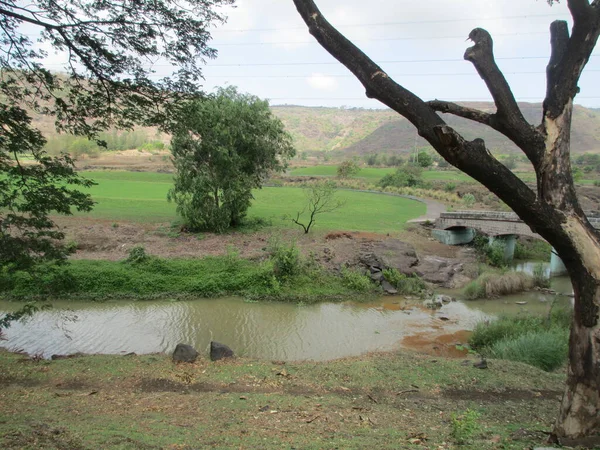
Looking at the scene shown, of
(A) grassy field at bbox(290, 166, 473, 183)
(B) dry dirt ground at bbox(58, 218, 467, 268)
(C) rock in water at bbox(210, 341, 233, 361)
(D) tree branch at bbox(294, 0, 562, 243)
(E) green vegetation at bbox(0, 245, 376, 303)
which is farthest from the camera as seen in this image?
(A) grassy field at bbox(290, 166, 473, 183)

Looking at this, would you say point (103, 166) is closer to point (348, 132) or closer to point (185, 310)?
point (185, 310)

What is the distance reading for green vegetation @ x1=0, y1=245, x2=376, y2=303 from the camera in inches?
746

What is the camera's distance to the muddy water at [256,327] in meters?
14.1

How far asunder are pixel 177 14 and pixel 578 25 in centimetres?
700

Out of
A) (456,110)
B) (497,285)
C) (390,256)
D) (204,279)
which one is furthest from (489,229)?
(456,110)

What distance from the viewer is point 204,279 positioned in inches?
787

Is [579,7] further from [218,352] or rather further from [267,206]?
[267,206]

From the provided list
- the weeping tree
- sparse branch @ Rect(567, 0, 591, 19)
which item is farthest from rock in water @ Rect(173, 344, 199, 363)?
sparse branch @ Rect(567, 0, 591, 19)

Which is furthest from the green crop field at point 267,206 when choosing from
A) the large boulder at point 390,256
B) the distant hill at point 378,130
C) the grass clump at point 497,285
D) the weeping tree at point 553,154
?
the distant hill at point 378,130

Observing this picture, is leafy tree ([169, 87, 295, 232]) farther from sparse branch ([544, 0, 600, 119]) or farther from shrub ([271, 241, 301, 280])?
sparse branch ([544, 0, 600, 119])

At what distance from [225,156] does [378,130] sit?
118932mm

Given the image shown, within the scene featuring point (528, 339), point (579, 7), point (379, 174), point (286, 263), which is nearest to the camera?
point (579, 7)

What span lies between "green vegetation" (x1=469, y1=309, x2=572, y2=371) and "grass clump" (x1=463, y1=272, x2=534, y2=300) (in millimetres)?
3895

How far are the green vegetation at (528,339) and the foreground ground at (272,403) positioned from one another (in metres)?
1.48
